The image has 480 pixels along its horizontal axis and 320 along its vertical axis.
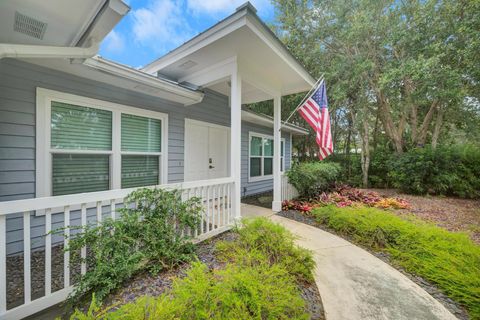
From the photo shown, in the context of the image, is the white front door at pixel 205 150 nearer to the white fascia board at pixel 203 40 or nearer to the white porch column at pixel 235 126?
the white fascia board at pixel 203 40

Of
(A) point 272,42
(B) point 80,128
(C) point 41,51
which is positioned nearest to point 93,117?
(B) point 80,128

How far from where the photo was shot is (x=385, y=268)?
2.63 metres

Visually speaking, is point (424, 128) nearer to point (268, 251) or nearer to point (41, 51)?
point (268, 251)

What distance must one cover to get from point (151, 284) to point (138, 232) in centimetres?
52

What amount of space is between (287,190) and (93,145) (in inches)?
181

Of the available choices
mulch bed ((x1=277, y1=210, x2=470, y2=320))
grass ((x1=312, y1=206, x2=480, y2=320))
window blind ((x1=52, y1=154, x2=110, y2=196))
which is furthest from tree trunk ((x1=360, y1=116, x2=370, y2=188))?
window blind ((x1=52, y1=154, x2=110, y2=196))

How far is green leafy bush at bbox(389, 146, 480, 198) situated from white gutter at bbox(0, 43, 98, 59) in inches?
358

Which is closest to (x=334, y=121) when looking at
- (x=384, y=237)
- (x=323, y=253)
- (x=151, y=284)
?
(x=384, y=237)

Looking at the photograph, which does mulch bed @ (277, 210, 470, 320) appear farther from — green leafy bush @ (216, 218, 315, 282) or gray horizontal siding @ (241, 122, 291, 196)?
gray horizontal siding @ (241, 122, 291, 196)

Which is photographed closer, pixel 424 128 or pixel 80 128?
pixel 80 128

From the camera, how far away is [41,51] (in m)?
2.20

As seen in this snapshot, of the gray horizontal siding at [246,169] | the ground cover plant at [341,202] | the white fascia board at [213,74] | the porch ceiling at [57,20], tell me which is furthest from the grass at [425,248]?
the porch ceiling at [57,20]

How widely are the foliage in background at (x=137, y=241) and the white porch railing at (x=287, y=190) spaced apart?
327 centimetres

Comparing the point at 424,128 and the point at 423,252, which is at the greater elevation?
the point at 424,128
